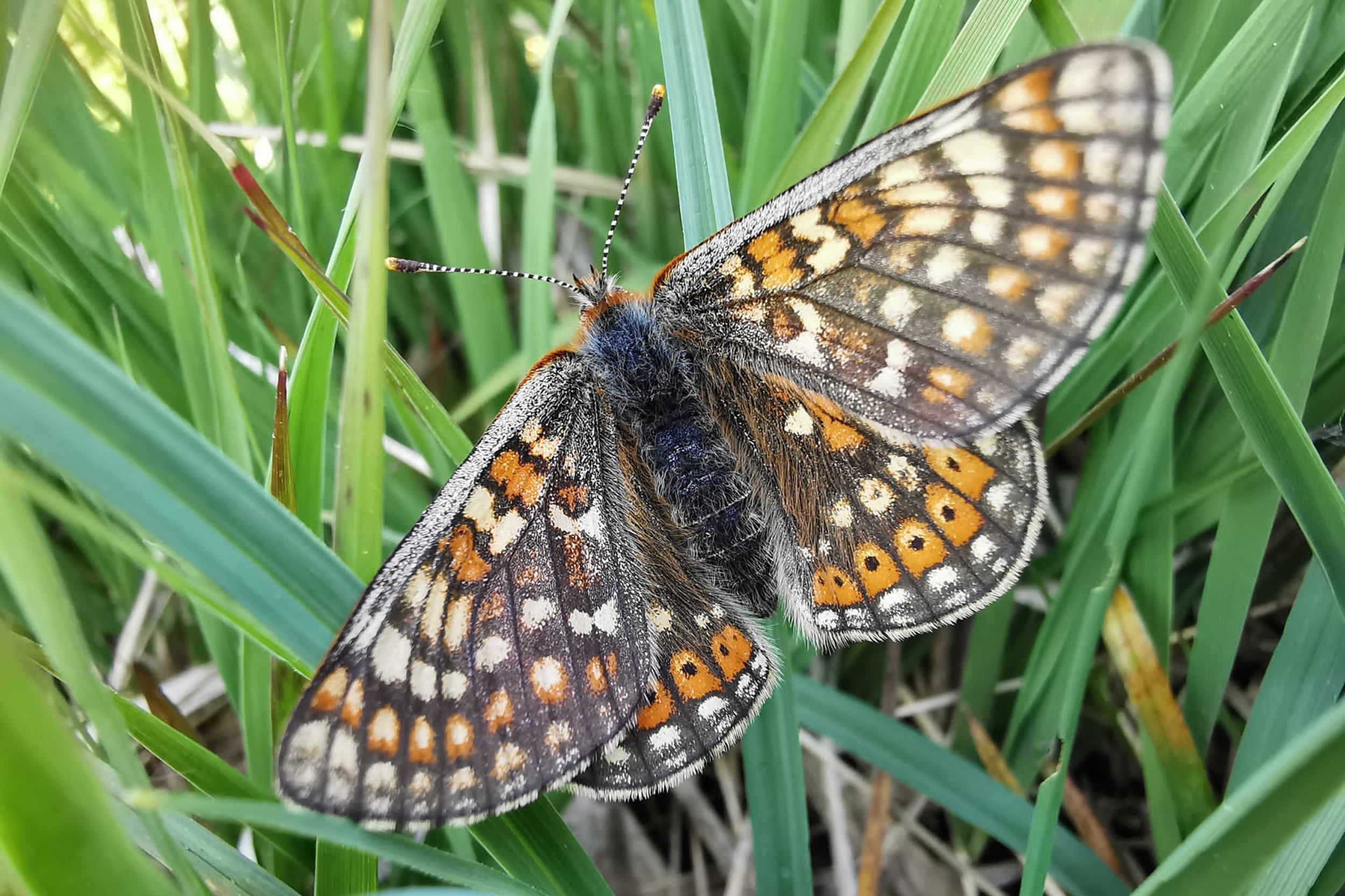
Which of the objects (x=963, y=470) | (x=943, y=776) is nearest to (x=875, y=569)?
(x=963, y=470)

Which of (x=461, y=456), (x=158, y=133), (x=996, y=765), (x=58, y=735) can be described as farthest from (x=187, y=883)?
(x=996, y=765)

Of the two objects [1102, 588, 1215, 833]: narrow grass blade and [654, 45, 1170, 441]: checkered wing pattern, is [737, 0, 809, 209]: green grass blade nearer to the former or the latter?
[654, 45, 1170, 441]: checkered wing pattern

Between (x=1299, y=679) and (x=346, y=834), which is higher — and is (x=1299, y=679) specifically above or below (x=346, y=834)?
below

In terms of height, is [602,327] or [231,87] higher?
[231,87]

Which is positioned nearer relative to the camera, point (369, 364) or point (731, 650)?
point (369, 364)

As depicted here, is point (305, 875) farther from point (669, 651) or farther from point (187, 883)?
point (669, 651)

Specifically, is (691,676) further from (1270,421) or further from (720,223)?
(1270,421)

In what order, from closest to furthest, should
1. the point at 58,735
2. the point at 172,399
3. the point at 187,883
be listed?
the point at 58,735 → the point at 187,883 → the point at 172,399

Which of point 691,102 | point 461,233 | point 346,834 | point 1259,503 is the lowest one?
point 1259,503
